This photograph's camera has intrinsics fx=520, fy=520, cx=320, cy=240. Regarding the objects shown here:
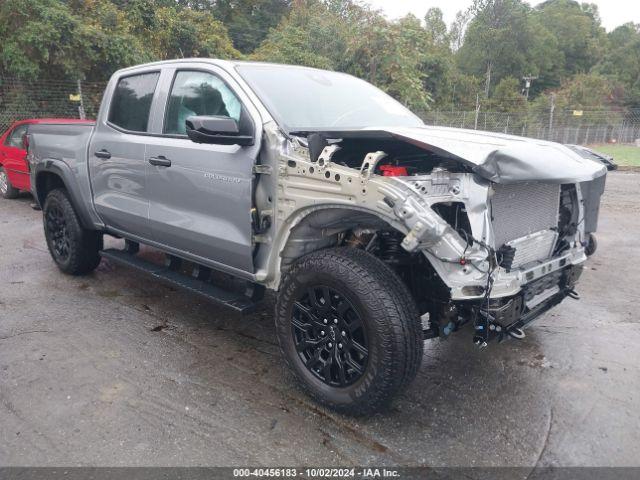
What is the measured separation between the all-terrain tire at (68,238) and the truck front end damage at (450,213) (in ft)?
8.91

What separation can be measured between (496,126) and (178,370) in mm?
27147

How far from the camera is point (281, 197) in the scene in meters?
3.20

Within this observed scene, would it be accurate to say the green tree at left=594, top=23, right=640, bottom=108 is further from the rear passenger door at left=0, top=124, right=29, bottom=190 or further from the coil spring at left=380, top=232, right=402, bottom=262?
the coil spring at left=380, top=232, right=402, bottom=262

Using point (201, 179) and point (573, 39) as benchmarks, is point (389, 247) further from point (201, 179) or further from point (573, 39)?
point (573, 39)

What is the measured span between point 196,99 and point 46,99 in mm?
13088

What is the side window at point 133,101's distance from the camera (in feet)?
14.0

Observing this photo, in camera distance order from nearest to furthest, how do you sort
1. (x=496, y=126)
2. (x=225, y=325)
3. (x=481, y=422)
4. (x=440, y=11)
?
(x=481, y=422) < (x=225, y=325) < (x=496, y=126) < (x=440, y=11)

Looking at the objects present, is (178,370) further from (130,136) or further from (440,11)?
(440,11)

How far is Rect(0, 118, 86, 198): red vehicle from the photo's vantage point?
372 inches

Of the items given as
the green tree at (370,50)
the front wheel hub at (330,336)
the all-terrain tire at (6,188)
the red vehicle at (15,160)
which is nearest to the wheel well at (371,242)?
the front wheel hub at (330,336)

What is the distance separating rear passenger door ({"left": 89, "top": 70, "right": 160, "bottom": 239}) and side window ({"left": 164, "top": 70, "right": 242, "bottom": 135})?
11.6 inches

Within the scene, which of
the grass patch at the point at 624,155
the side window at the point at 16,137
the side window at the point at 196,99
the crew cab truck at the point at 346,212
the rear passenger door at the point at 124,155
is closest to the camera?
the crew cab truck at the point at 346,212

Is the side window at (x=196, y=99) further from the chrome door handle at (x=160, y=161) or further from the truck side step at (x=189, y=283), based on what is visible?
the truck side step at (x=189, y=283)

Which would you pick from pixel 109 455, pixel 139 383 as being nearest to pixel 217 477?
pixel 109 455
